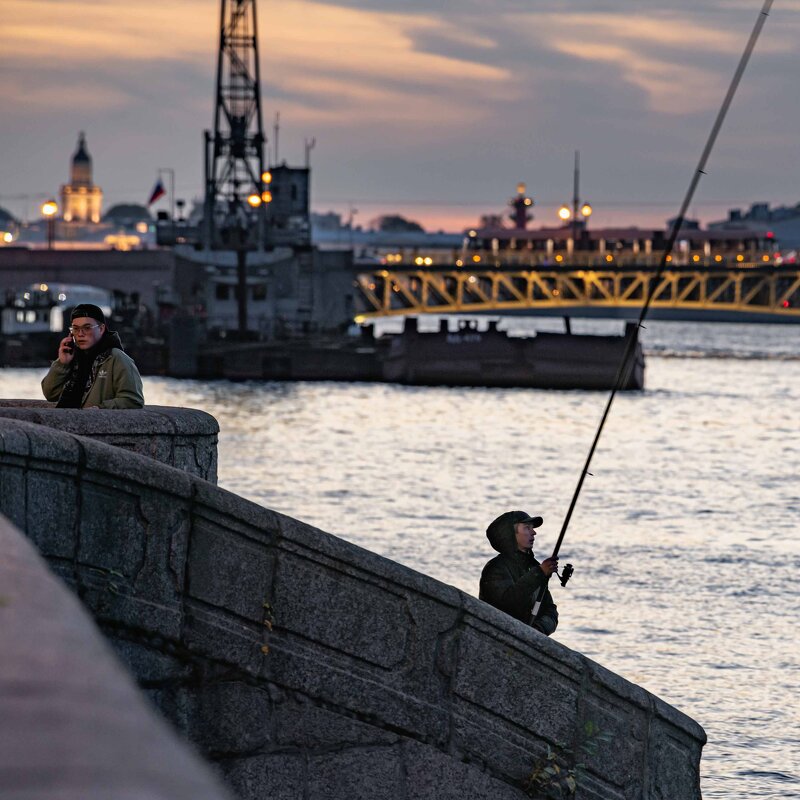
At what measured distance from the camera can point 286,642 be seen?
7.11 m

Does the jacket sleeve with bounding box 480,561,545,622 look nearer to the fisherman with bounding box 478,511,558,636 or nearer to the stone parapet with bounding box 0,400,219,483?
the fisherman with bounding box 478,511,558,636

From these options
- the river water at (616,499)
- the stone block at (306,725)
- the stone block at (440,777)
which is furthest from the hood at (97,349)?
the river water at (616,499)

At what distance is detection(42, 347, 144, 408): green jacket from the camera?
26.8 feet

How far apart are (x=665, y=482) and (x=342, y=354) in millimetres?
42788

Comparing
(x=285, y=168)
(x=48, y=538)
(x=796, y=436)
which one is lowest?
(x=796, y=436)

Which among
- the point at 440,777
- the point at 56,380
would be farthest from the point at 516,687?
the point at 56,380

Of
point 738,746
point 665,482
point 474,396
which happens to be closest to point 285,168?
point 474,396

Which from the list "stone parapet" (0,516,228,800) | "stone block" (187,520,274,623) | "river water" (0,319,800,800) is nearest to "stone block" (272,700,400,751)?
"stone block" (187,520,274,623)

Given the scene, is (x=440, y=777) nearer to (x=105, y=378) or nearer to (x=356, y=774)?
(x=356, y=774)

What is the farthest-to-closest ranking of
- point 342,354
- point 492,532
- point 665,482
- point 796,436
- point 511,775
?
point 342,354 < point 796,436 < point 665,482 < point 492,532 < point 511,775

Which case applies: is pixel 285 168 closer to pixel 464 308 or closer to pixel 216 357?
pixel 464 308

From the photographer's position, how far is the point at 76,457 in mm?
6465

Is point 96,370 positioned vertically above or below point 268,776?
above

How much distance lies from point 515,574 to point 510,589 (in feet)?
0.32
